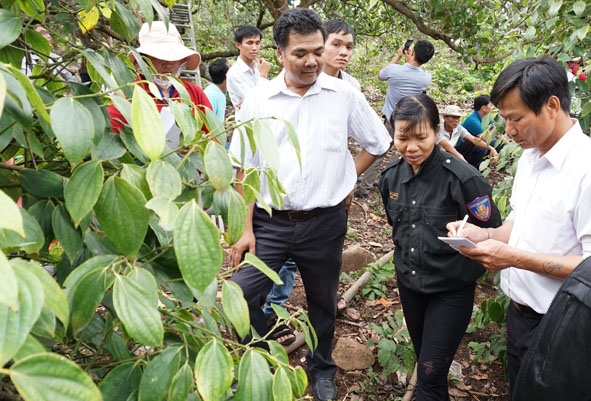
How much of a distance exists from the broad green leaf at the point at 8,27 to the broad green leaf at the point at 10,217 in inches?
15.3

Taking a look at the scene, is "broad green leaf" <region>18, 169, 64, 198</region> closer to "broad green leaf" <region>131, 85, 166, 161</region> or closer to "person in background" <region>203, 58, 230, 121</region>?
"broad green leaf" <region>131, 85, 166, 161</region>

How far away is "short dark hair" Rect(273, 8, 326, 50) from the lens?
219 cm

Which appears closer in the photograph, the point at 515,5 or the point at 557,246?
the point at 557,246

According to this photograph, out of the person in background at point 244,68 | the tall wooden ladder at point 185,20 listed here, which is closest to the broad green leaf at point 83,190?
the person in background at point 244,68

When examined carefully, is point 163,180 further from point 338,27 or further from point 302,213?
point 338,27

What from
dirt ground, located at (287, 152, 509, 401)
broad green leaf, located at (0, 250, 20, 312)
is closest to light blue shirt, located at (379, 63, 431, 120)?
dirt ground, located at (287, 152, 509, 401)

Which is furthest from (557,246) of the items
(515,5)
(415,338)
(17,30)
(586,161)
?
(515,5)

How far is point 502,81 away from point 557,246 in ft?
1.87

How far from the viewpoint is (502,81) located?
1689mm

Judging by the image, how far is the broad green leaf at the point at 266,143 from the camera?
0.89m

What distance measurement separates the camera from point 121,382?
85 cm

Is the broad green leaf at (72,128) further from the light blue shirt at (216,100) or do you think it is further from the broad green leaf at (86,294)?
the light blue shirt at (216,100)

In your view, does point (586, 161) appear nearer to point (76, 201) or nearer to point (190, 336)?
point (190, 336)

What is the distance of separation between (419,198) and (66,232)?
1637mm
